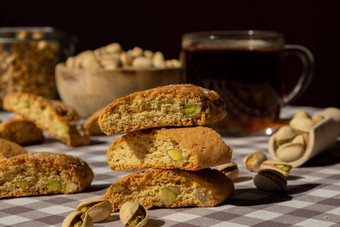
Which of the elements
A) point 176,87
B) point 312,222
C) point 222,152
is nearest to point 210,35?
point 176,87

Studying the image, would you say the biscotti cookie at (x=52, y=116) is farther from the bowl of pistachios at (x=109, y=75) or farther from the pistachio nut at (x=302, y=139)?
the pistachio nut at (x=302, y=139)

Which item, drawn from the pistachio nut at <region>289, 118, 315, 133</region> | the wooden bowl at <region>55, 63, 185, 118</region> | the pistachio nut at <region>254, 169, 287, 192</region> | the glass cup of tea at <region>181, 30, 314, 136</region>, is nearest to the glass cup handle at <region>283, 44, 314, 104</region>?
the glass cup of tea at <region>181, 30, 314, 136</region>

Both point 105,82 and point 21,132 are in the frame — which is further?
point 105,82

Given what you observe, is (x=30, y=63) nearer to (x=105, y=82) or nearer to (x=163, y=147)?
(x=105, y=82)

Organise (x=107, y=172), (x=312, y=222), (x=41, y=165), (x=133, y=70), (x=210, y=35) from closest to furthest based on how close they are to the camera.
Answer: (x=312, y=222) < (x=41, y=165) < (x=107, y=172) < (x=210, y=35) < (x=133, y=70)

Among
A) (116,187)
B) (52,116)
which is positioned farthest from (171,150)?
(52,116)

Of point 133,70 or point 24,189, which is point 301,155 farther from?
point 133,70
